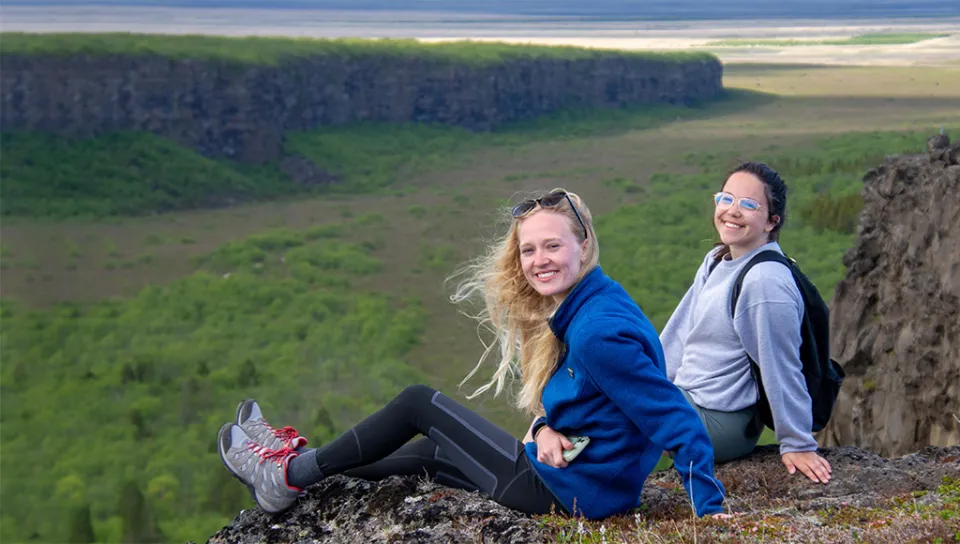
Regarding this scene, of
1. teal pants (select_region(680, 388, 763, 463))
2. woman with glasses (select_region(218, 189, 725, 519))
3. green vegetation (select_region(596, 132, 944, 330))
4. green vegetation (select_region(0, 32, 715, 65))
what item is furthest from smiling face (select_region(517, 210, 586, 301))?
green vegetation (select_region(0, 32, 715, 65))

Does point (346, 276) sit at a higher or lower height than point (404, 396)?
lower

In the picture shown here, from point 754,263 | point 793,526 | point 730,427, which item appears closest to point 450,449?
point 793,526

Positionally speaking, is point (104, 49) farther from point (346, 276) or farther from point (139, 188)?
point (346, 276)

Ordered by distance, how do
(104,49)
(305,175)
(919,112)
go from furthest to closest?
(305,175), (104,49), (919,112)

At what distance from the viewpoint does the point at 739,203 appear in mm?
5137

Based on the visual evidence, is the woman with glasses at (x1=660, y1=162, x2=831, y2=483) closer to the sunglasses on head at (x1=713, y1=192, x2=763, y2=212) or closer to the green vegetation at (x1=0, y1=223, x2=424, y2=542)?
the sunglasses on head at (x1=713, y1=192, x2=763, y2=212)

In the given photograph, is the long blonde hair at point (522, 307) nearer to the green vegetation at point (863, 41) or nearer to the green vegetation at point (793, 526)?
the green vegetation at point (793, 526)

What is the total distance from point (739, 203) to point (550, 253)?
127 cm

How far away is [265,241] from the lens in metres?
65.2

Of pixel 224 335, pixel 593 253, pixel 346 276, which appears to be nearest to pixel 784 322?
pixel 593 253

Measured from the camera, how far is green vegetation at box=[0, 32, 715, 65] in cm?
6994

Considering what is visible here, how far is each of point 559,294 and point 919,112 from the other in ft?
168

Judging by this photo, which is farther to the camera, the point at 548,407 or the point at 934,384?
the point at 934,384

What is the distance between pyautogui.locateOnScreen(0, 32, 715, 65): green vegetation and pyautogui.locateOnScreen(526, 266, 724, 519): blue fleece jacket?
7057 centimetres
